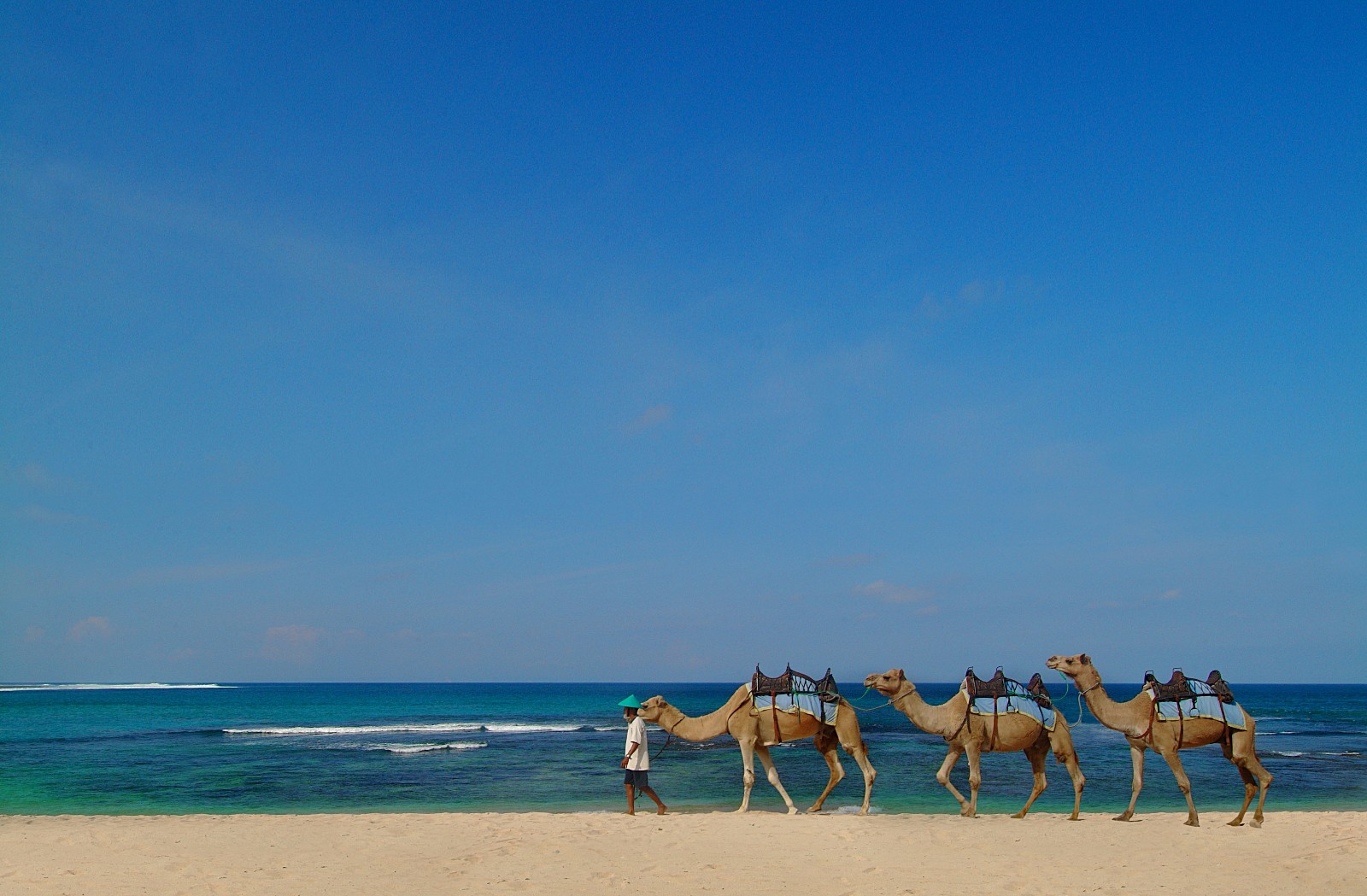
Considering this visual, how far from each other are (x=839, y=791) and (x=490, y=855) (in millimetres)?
12518

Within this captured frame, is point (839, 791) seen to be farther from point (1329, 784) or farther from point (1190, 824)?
point (1329, 784)

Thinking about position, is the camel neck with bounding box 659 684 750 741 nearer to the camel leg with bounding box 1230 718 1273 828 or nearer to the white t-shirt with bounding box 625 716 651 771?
the white t-shirt with bounding box 625 716 651 771

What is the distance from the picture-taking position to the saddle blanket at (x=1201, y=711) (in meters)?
A: 14.0

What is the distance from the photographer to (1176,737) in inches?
549

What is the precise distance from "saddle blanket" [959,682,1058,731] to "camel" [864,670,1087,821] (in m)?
0.07

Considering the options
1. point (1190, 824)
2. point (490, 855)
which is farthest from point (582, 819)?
point (1190, 824)

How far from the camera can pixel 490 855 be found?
11398mm

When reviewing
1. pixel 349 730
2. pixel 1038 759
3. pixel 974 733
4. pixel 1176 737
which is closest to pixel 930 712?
pixel 974 733

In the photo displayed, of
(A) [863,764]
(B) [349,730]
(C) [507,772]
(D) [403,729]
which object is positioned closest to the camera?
(A) [863,764]

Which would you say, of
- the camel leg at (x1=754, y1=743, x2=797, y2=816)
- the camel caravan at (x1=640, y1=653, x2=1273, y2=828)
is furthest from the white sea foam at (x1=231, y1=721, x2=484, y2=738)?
the camel caravan at (x1=640, y1=653, x2=1273, y2=828)

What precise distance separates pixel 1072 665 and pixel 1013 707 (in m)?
1.22

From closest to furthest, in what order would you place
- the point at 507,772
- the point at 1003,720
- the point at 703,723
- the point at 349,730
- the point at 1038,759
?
the point at 1003,720, the point at 1038,759, the point at 703,723, the point at 507,772, the point at 349,730

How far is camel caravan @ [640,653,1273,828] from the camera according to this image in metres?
14.0

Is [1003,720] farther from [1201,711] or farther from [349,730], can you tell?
[349,730]
